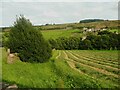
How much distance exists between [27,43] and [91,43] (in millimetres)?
52773

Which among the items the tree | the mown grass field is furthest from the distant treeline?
the mown grass field

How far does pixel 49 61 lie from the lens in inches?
1474

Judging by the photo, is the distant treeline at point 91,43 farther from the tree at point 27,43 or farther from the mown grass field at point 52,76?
the mown grass field at point 52,76

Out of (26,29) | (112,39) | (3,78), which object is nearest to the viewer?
(3,78)

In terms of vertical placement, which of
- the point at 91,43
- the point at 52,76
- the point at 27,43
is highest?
the point at 27,43

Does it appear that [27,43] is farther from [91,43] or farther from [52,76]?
[91,43]

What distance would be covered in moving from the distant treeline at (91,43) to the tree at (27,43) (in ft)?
151

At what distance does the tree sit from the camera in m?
36.0

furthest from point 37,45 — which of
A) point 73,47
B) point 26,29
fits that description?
point 73,47

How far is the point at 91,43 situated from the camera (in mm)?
87875

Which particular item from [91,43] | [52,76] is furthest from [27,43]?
[91,43]

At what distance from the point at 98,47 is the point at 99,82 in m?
65.3

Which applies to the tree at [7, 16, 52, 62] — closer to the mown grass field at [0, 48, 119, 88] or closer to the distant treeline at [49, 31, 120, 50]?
the mown grass field at [0, 48, 119, 88]

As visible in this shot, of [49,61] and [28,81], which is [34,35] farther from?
[28,81]
